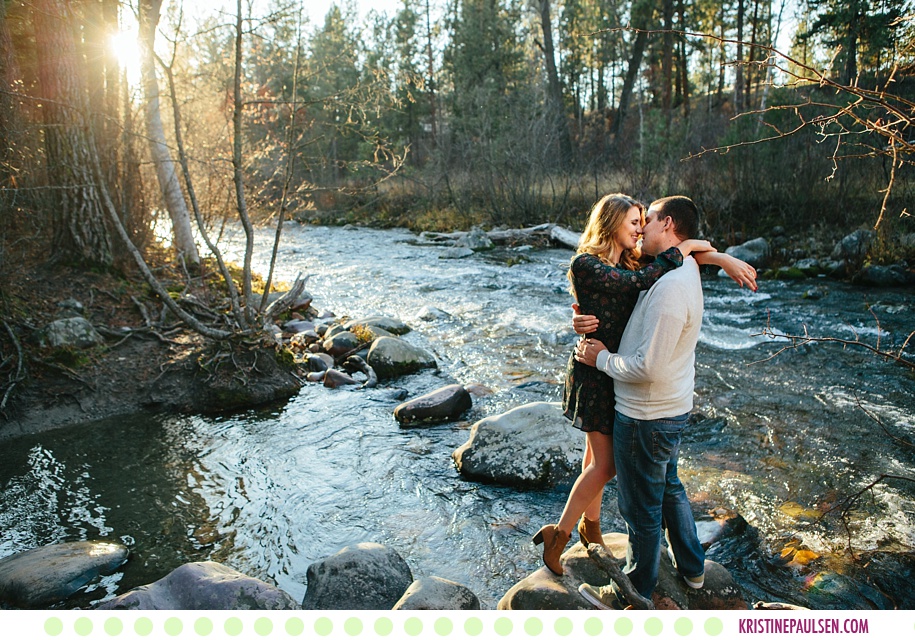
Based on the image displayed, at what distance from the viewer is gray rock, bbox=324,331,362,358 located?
7.92 m

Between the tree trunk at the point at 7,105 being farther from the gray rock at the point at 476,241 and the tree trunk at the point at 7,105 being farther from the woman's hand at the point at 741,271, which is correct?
the gray rock at the point at 476,241

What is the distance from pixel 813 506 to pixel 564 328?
4998 mm

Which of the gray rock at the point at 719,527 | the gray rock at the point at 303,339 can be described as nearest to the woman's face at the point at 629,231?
the gray rock at the point at 719,527

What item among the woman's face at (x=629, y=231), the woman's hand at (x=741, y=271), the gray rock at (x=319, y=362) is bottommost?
the gray rock at (x=319, y=362)

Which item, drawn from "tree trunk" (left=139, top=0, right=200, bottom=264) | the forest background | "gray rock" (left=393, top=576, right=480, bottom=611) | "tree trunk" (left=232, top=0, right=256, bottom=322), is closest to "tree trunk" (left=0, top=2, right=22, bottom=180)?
the forest background

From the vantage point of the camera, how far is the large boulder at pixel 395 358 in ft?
24.0

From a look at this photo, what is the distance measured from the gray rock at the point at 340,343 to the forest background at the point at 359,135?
3.82 feet

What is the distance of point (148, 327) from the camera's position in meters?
6.88

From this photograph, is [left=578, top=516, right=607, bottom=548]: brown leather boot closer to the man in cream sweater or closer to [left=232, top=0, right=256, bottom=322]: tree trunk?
the man in cream sweater

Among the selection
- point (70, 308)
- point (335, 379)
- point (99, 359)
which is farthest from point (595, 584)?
point (70, 308)

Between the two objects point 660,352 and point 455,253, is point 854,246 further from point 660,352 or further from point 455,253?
point 660,352

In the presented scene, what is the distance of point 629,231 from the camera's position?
2.71 m
